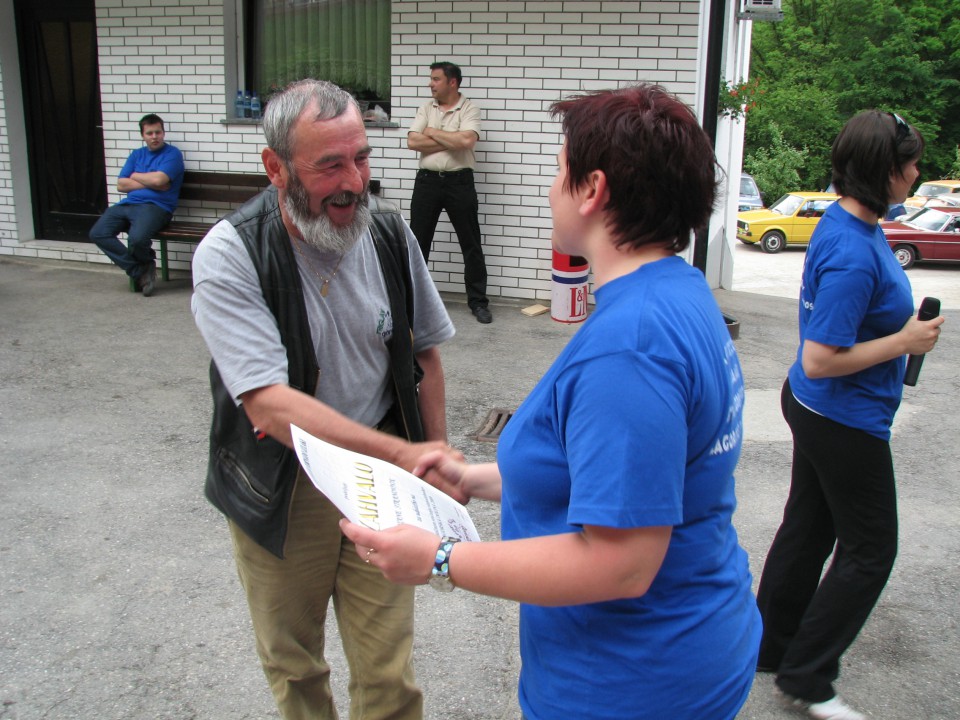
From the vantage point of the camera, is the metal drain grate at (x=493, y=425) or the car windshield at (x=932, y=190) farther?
the car windshield at (x=932, y=190)

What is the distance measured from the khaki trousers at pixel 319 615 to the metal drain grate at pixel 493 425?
109 inches

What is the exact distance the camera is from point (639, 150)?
143cm

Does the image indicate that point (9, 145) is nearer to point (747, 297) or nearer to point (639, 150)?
point (747, 297)

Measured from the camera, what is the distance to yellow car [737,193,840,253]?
20.1 meters

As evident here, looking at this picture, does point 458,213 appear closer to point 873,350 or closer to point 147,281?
point 147,281

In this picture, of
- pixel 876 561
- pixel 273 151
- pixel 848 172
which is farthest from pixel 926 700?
pixel 273 151

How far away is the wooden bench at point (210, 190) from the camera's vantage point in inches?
358

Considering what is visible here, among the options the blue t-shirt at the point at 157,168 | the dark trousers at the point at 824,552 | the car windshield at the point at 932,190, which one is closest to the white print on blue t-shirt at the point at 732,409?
the dark trousers at the point at 824,552

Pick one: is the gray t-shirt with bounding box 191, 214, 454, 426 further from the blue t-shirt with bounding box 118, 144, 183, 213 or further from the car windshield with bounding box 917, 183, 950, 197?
the car windshield with bounding box 917, 183, 950, 197

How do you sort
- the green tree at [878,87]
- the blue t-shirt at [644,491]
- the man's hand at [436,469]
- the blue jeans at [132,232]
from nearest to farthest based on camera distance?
1. the blue t-shirt at [644,491]
2. the man's hand at [436,469]
3. the blue jeans at [132,232]
4. the green tree at [878,87]

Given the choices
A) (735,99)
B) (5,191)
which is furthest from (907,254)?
(5,191)

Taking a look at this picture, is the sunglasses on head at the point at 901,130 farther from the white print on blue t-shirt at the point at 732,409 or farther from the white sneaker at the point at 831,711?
the white sneaker at the point at 831,711

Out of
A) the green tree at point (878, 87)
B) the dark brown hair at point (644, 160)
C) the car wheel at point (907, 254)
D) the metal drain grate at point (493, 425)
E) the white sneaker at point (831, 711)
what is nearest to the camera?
the dark brown hair at point (644, 160)

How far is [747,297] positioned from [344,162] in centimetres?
875
